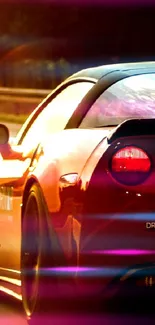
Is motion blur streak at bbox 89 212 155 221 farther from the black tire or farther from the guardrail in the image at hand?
the guardrail

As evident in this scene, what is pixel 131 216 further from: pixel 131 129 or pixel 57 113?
pixel 57 113

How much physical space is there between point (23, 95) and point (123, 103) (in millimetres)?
23218

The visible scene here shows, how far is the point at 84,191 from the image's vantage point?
530 centimetres

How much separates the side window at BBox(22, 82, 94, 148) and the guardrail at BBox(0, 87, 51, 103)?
64.4 feet

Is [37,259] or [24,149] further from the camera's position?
[24,149]

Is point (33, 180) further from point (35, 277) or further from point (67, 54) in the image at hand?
point (67, 54)

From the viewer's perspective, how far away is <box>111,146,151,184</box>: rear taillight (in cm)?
521

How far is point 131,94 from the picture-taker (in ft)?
19.9

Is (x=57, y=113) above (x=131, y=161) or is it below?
above

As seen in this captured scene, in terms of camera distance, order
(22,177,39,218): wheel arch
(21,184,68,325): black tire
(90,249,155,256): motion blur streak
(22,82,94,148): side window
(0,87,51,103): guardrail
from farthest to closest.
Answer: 1. (0,87,51,103): guardrail
2. (22,82,94,148): side window
3. (22,177,39,218): wheel arch
4. (21,184,68,325): black tire
5. (90,249,155,256): motion blur streak

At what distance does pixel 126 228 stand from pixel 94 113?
42.3 inches

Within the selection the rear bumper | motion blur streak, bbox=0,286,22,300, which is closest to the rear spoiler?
the rear bumper

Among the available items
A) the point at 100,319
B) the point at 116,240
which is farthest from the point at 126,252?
the point at 100,319

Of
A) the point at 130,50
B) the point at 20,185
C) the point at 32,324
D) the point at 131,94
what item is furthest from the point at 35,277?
the point at 130,50
